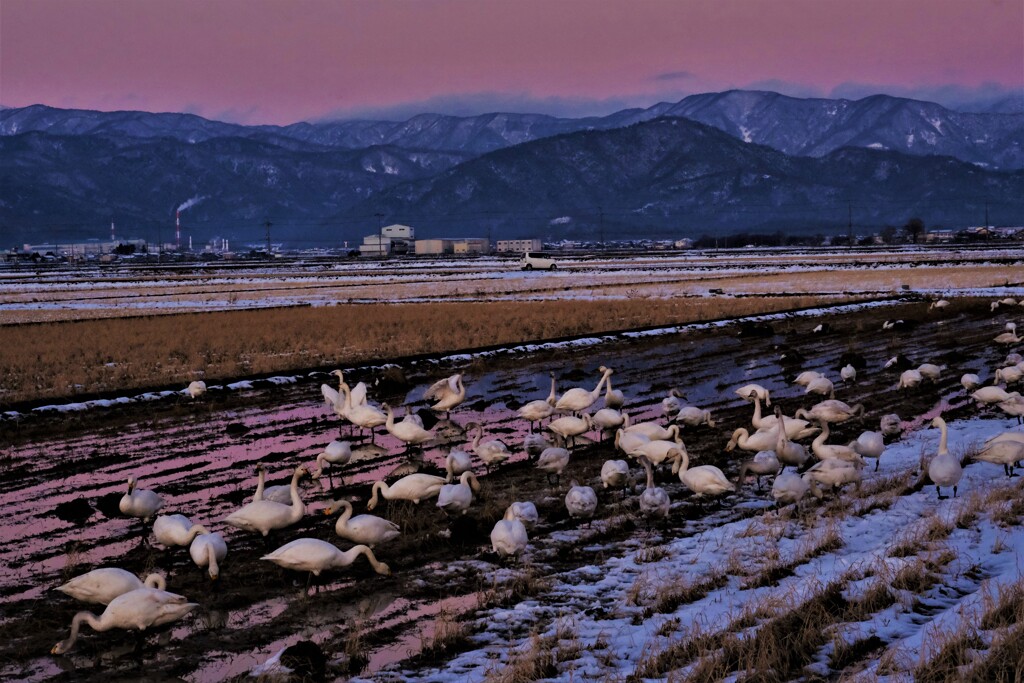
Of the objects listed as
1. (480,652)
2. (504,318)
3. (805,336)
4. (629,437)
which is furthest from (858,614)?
(504,318)

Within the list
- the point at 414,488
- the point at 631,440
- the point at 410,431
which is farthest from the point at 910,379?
the point at 414,488

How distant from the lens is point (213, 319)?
3850 centimetres

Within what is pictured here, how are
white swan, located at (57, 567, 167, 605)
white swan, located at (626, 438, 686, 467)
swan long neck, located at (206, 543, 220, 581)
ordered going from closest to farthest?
white swan, located at (57, 567, 167, 605) → swan long neck, located at (206, 543, 220, 581) → white swan, located at (626, 438, 686, 467)

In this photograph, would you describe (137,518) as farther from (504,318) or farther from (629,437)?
(504,318)

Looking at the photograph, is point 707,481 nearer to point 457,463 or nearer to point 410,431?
point 457,463

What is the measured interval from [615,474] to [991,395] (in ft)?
24.5

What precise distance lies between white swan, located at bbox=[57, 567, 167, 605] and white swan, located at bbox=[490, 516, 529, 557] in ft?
9.91

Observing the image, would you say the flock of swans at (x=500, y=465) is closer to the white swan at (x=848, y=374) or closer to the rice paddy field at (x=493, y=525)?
the rice paddy field at (x=493, y=525)

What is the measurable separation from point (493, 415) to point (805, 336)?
1556 centimetres

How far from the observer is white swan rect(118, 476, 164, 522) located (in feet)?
35.1

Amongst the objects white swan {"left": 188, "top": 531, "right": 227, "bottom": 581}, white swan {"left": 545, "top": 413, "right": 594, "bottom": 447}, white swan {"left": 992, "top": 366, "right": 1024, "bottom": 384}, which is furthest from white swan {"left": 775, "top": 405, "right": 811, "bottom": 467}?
white swan {"left": 188, "top": 531, "right": 227, "bottom": 581}

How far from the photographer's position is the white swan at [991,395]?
15.6 m

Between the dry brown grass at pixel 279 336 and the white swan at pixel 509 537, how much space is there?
13.8 meters

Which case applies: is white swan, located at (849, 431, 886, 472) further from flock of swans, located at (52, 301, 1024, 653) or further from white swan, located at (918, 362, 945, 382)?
white swan, located at (918, 362, 945, 382)
